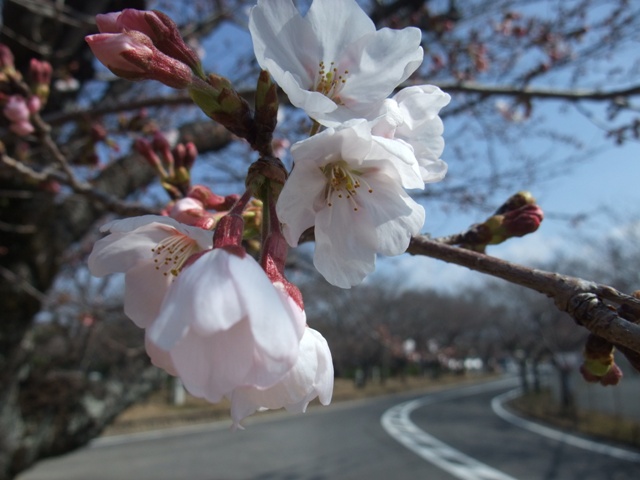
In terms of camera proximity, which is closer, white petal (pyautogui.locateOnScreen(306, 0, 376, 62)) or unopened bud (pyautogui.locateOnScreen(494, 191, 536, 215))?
white petal (pyautogui.locateOnScreen(306, 0, 376, 62))

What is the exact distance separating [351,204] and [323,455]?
1047 cm

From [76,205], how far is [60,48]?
1303 millimetres

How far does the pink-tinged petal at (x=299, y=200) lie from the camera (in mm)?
612

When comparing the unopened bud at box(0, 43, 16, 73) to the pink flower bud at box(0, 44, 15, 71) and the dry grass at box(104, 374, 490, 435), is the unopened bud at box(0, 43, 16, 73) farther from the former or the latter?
the dry grass at box(104, 374, 490, 435)

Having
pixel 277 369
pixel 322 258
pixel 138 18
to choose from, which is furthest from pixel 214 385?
pixel 138 18

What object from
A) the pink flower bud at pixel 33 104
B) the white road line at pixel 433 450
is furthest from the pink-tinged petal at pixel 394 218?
the white road line at pixel 433 450

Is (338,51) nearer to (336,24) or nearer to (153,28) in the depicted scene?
(336,24)

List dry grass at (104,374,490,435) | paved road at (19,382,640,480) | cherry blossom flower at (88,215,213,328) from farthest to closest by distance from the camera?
dry grass at (104,374,490,435) < paved road at (19,382,640,480) < cherry blossom flower at (88,215,213,328)

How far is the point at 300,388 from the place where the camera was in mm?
559

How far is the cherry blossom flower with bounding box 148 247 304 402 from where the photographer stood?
0.48 metres

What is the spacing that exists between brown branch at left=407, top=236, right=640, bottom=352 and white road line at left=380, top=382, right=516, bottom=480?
29.5ft

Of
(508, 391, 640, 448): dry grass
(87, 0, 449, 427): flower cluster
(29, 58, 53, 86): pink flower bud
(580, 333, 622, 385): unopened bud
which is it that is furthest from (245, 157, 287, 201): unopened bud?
(508, 391, 640, 448): dry grass

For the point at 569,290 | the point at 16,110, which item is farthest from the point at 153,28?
the point at 16,110

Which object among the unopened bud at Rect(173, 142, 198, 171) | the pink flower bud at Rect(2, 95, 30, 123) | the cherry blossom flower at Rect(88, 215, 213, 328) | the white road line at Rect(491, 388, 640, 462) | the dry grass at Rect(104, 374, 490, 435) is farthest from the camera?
the dry grass at Rect(104, 374, 490, 435)
